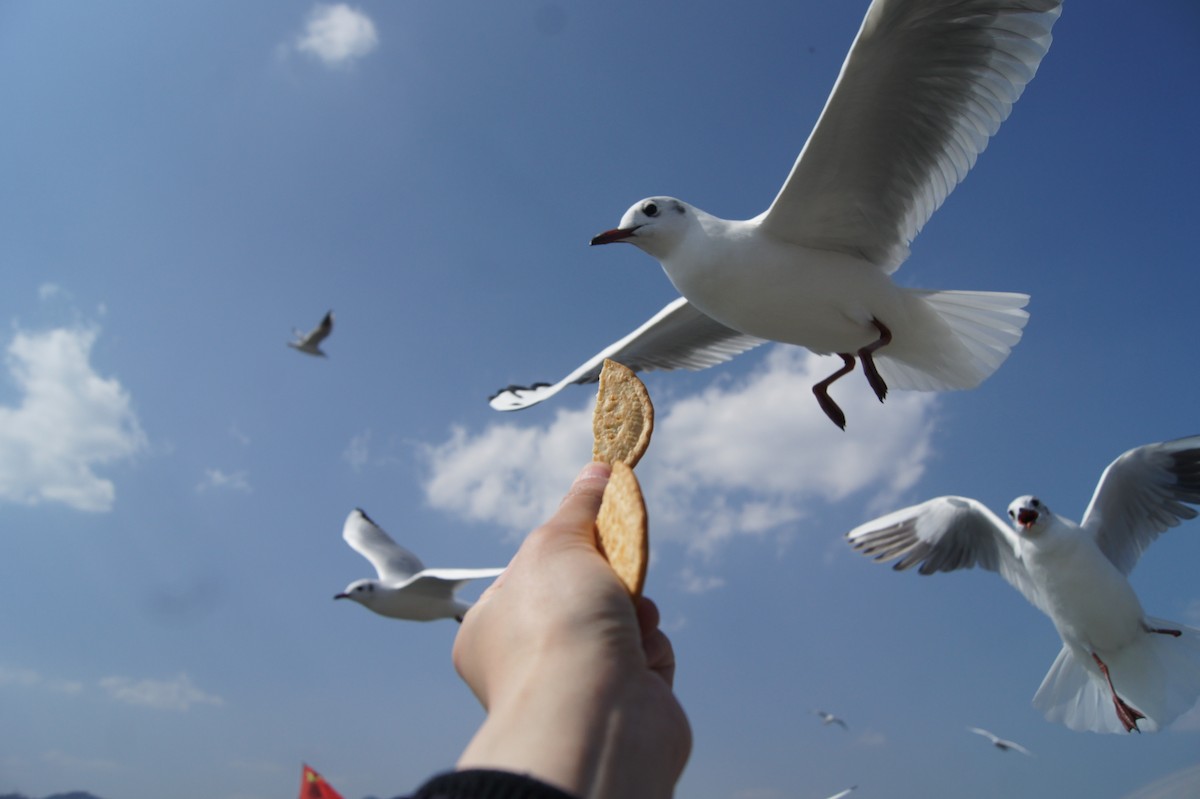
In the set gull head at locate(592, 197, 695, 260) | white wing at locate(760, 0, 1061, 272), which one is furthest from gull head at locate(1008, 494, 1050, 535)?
gull head at locate(592, 197, 695, 260)

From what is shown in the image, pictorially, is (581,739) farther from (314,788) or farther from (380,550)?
(380,550)

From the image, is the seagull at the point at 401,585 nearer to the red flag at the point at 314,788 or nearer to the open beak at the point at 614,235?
the red flag at the point at 314,788

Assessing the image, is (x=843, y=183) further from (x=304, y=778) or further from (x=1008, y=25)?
(x=304, y=778)

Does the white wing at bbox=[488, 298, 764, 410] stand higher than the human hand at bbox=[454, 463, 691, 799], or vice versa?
the white wing at bbox=[488, 298, 764, 410]

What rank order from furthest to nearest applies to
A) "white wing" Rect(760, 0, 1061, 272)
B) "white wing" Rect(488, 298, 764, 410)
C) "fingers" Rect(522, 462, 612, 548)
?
"white wing" Rect(488, 298, 764, 410) → "white wing" Rect(760, 0, 1061, 272) → "fingers" Rect(522, 462, 612, 548)

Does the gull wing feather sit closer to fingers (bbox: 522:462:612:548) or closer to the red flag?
the red flag

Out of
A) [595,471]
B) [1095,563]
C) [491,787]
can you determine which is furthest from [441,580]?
[491,787]

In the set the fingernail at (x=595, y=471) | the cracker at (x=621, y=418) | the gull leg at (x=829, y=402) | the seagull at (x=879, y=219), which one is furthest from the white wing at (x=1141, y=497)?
the fingernail at (x=595, y=471)
